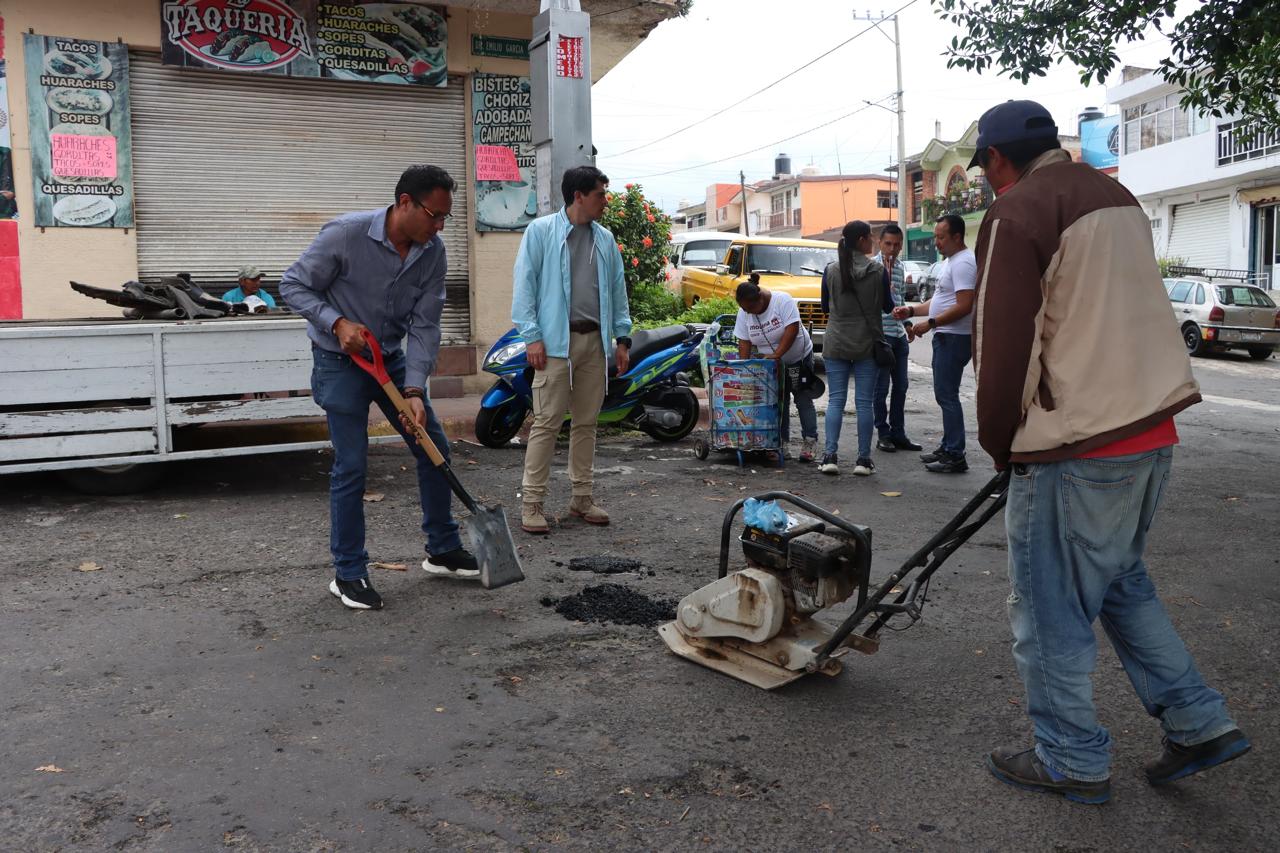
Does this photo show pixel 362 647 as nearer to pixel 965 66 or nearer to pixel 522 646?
pixel 522 646

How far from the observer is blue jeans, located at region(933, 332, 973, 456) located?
7930mm

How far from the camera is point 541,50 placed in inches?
353

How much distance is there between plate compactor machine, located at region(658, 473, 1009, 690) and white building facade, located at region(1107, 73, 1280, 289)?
92.1 ft

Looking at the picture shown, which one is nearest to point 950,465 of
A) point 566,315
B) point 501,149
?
point 566,315

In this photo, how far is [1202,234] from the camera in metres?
34.0

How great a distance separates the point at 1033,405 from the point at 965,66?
6431mm

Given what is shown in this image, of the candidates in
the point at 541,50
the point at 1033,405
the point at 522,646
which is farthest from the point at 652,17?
the point at 1033,405

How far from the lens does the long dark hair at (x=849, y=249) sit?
802 cm

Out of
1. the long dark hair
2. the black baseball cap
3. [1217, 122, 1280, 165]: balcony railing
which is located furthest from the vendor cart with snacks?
[1217, 122, 1280, 165]: balcony railing

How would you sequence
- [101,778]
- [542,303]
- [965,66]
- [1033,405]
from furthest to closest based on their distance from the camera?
[965,66]
[542,303]
[101,778]
[1033,405]

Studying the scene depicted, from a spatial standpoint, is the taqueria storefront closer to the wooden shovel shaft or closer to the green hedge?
the green hedge

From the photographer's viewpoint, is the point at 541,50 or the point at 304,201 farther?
the point at 304,201

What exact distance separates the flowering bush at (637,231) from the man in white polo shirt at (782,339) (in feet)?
21.9

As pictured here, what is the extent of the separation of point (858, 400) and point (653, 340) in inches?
81.3
